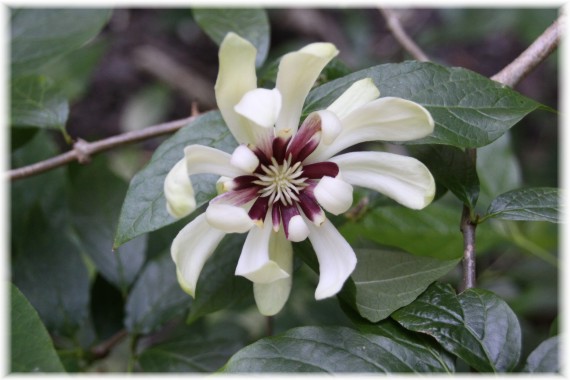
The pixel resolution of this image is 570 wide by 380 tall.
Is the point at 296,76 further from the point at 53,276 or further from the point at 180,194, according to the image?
the point at 53,276

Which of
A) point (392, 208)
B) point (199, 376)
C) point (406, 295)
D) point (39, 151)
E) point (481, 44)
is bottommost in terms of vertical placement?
point (199, 376)

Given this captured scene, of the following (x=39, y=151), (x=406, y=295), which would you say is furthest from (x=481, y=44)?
(x=406, y=295)

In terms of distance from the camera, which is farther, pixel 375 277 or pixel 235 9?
pixel 235 9

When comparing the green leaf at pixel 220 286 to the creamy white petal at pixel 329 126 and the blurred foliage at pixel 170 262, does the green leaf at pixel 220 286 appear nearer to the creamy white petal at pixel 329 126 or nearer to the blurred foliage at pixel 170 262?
the blurred foliage at pixel 170 262

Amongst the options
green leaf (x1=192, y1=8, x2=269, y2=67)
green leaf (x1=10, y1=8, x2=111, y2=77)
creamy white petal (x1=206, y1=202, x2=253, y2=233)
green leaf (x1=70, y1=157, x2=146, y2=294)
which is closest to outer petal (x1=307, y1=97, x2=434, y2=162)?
creamy white petal (x1=206, y1=202, x2=253, y2=233)

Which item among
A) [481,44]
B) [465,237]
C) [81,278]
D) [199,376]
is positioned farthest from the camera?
[481,44]

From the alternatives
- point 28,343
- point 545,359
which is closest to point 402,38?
point 545,359

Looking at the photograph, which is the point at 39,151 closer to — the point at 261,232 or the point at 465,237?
the point at 261,232
